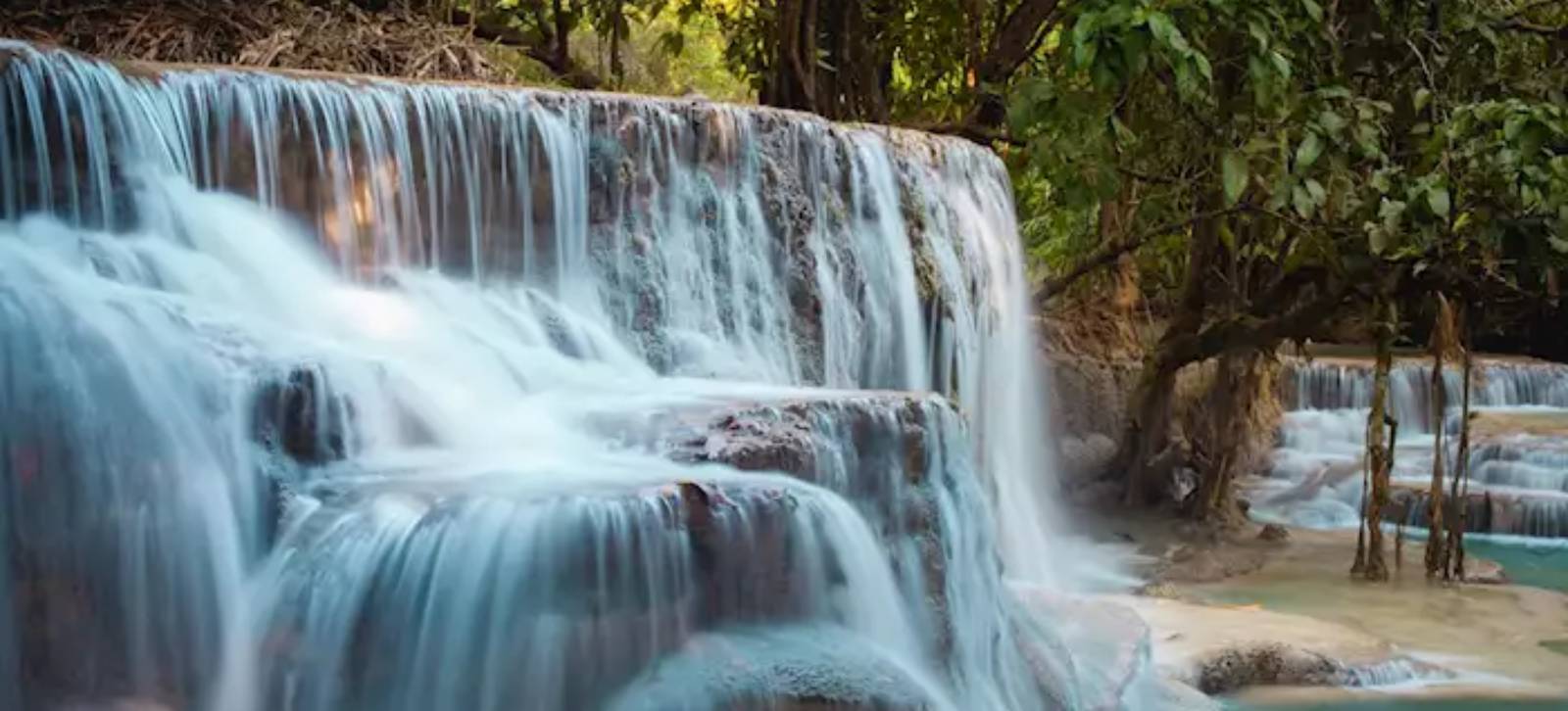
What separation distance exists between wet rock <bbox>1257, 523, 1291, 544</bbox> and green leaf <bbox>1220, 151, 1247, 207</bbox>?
4945 millimetres

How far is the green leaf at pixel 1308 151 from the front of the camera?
8422mm

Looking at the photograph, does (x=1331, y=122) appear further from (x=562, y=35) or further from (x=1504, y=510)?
(x=1504, y=510)

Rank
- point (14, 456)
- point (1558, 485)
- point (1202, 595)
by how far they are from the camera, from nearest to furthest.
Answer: point (14, 456), point (1202, 595), point (1558, 485)

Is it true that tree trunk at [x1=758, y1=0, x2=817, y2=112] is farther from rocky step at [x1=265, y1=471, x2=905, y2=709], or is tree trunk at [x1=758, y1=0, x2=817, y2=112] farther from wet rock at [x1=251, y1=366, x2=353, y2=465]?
rocky step at [x1=265, y1=471, x2=905, y2=709]

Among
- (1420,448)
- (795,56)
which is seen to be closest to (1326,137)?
(795,56)

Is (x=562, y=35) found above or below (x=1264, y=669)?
above

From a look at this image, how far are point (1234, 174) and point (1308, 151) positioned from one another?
631mm

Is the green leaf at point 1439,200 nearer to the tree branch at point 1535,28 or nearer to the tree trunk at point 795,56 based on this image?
the tree branch at point 1535,28

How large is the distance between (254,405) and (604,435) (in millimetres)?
1194

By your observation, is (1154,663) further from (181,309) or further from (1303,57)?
(181,309)

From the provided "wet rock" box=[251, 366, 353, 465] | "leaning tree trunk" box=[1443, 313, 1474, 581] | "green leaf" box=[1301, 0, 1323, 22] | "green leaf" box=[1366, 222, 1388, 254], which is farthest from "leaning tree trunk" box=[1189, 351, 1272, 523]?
"wet rock" box=[251, 366, 353, 465]

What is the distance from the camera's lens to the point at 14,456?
4621 millimetres

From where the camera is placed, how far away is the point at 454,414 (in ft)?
19.3

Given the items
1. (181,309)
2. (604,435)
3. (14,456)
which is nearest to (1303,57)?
(604,435)
